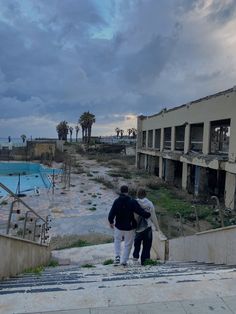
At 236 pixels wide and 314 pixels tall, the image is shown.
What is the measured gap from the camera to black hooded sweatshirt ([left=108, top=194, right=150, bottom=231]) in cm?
670

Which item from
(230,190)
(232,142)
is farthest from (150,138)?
(232,142)

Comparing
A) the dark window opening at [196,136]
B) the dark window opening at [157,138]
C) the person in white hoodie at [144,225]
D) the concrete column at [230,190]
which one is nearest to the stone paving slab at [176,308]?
the person in white hoodie at [144,225]

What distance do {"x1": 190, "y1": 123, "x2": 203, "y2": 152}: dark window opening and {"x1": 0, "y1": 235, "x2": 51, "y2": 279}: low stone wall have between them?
20.4 metres

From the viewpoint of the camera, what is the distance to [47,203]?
22234mm

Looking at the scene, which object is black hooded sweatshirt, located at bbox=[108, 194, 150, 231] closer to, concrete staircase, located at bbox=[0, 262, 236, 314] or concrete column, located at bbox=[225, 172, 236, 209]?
concrete staircase, located at bbox=[0, 262, 236, 314]

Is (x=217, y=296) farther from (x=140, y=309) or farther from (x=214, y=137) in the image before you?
(x=214, y=137)

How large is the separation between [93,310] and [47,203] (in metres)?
19.9

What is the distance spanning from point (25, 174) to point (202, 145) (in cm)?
2399

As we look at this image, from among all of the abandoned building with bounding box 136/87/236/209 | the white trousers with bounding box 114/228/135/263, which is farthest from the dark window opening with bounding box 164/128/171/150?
the white trousers with bounding box 114/228/135/263

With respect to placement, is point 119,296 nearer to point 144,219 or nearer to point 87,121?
point 144,219

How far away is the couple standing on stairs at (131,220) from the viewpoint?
671 centimetres

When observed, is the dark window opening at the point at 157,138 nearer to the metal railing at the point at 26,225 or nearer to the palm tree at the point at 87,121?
the metal railing at the point at 26,225

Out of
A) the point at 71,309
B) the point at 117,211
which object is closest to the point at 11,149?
the point at 117,211

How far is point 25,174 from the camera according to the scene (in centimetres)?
4134
